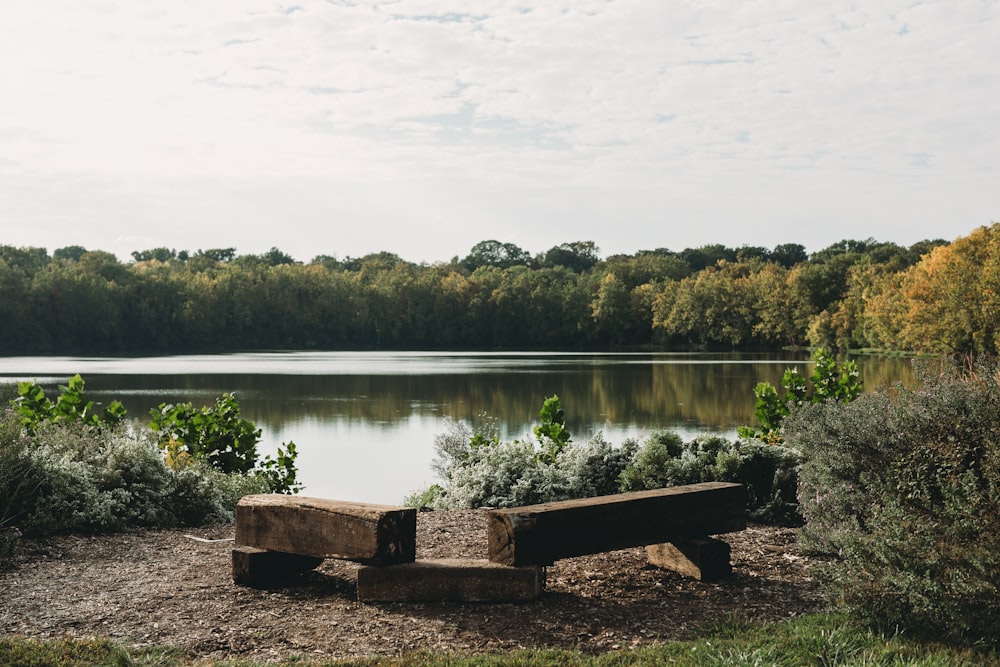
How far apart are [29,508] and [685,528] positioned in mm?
5285

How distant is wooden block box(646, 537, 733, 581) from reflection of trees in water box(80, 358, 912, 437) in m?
13.2

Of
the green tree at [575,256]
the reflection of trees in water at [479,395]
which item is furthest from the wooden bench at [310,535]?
the green tree at [575,256]

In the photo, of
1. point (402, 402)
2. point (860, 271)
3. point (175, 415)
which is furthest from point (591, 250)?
point (175, 415)

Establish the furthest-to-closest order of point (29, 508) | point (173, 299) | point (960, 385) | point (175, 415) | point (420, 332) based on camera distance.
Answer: point (420, 332) → point (173, 299) → point (175, 415) → point (29, 508) → point (960, 385)

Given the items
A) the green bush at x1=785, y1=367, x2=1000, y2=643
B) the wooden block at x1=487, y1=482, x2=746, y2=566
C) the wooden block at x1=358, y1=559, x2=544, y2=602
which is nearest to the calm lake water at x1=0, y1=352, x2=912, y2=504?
the wooden block at x1=487, y1=482, x2=746, y2=566

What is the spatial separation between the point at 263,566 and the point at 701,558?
276 cm

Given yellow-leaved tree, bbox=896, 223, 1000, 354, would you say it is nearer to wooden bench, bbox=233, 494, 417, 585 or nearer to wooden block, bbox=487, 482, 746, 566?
wooden block, bbox=487, 482, 746, 566

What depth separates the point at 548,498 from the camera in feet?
29.0

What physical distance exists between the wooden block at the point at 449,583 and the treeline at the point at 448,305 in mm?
60262

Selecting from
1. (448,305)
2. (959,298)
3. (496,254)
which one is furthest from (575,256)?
(959,298)

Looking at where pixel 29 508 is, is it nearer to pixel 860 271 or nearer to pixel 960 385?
pixel 960 385

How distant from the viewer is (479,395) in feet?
96.2

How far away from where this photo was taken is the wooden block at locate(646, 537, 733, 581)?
5633 mm

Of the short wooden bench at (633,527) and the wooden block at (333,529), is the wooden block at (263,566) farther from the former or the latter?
the short wooden bench at (633,527)
